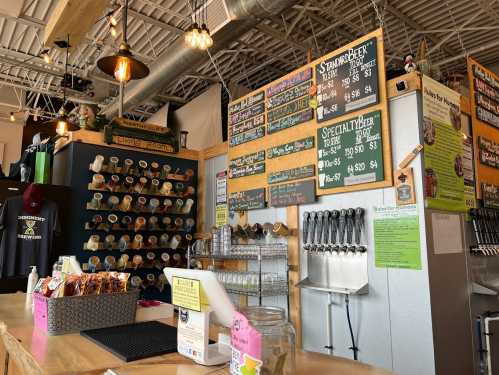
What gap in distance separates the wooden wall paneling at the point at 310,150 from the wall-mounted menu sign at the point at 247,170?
5 cm

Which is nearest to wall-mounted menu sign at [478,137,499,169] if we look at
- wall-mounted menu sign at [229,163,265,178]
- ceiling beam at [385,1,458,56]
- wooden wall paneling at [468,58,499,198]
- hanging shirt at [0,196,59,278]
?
wooden wall paneling at [468,58,499,198]

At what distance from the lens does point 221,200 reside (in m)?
5.21

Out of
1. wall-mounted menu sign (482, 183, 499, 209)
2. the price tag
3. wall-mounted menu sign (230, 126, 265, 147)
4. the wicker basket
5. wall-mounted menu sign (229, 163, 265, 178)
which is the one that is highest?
wall-mounted menu sign (230, 126, 265, 147)

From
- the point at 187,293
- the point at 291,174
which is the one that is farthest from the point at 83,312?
the point at 291,174

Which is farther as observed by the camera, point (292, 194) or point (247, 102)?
point (247, 102)

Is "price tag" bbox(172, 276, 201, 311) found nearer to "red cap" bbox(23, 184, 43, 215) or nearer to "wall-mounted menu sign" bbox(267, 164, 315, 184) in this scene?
"wall-mounted menu sign" bbox(267, 164, 315, 184)

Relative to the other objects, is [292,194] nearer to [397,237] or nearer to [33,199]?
[397,237]

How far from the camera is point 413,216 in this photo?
286cm

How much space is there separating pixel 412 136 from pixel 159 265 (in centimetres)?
352

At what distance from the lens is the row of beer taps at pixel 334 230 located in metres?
3.23

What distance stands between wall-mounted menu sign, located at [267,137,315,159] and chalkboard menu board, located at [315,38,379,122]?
248mm

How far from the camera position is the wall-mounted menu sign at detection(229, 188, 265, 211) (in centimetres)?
432

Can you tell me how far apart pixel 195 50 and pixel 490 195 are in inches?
148

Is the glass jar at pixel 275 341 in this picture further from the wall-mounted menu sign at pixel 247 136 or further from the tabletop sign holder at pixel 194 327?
the wall-mounted menu sign at pixel 247 136
